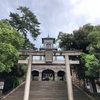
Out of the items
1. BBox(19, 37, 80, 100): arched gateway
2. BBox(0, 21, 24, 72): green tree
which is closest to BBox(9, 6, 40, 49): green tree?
BBox(19, 37, 80, 100): arched gateway

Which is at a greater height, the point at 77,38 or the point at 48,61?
the point at 77,38

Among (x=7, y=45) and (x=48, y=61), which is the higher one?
(x=7, y=45)

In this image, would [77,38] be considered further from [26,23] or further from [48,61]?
[26,23]

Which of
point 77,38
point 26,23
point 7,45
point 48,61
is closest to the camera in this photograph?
point 7,45

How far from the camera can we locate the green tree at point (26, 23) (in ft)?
83.3

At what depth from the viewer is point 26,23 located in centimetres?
2592

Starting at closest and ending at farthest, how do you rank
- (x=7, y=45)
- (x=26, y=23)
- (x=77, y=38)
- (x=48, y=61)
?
(x=7, y=45)
(x=48, y=61)
(x=77, y=38)
(x=26, y=23)

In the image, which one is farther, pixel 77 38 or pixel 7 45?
pixel 77 38

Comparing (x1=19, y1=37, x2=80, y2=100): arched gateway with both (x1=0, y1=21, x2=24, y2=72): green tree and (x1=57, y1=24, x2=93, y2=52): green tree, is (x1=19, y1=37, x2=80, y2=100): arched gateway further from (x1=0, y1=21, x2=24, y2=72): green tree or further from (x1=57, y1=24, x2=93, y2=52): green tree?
(x1=0, y1=21, x2=24, y2=72): green tree

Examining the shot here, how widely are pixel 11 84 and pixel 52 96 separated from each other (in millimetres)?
6777

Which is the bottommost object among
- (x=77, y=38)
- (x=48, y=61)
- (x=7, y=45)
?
(x=48, y=61)

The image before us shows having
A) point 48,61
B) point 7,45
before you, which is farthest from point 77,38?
point 7,45

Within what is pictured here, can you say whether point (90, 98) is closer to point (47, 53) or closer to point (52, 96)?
point (52, 96)

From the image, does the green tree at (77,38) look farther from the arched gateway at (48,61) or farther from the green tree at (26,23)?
the green tree at (26,23)
